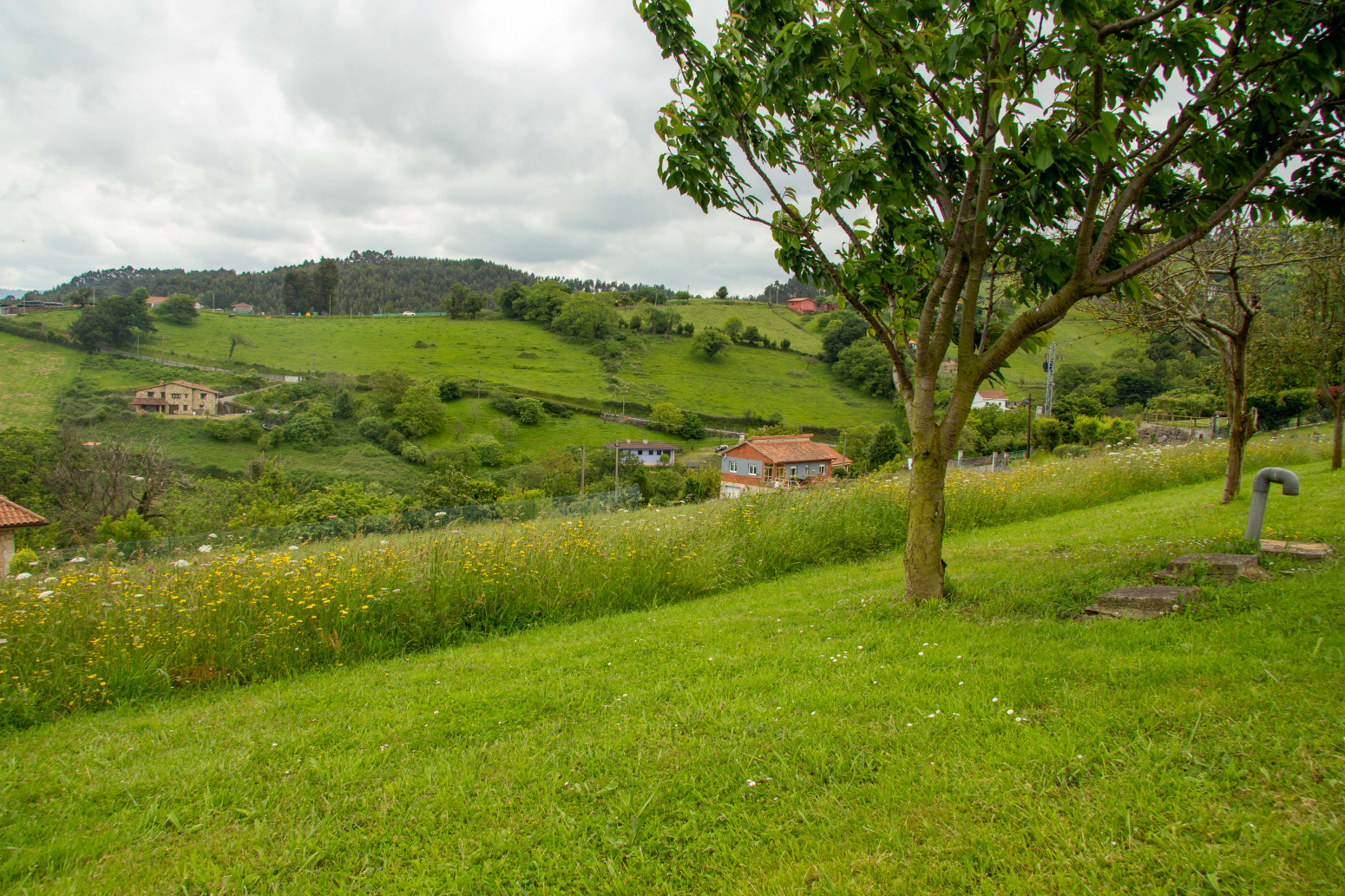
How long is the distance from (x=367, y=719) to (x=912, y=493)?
4526mm

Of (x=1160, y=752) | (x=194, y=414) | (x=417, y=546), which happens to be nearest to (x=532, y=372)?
(x=194, y=414)

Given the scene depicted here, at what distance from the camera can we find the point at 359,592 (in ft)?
19.5

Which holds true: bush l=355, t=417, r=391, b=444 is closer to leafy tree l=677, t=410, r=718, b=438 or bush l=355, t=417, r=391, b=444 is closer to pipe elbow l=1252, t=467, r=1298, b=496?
leafy tree l=677, t=410, r=718, b=438

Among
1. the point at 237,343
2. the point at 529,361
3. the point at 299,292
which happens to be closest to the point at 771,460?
the point at 529,361

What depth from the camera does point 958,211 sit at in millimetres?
5277

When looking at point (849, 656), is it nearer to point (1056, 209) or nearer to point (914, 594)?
point (914, 594)

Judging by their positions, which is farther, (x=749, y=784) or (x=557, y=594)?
(x=557, y=594)

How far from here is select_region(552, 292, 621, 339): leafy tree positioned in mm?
98000

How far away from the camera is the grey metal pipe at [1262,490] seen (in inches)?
244

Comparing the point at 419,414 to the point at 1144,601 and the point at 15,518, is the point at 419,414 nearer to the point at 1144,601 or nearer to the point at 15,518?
the point at 15,518

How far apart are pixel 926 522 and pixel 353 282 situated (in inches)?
6344

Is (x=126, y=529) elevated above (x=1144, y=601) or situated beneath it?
situated beneath

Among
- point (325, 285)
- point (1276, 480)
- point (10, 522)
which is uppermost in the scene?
point (325, 285)

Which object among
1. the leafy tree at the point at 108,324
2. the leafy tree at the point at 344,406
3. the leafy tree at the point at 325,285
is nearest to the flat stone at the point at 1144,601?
the leafy tree at the point at 344,406
